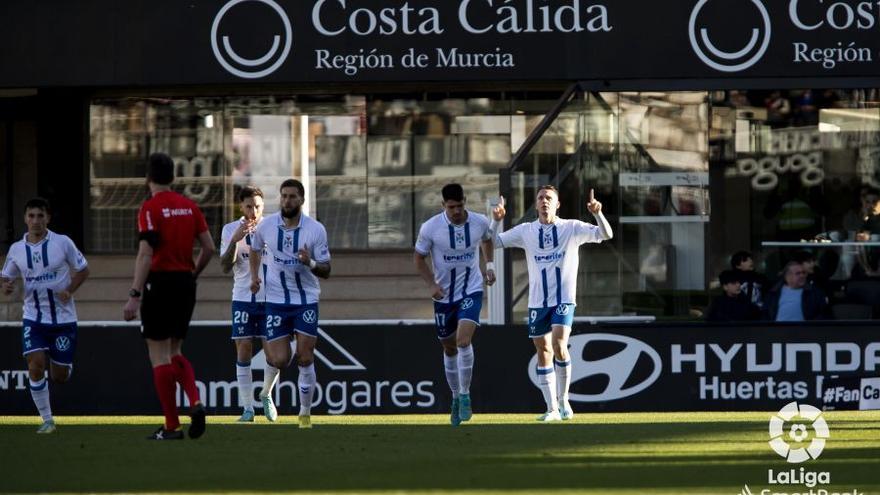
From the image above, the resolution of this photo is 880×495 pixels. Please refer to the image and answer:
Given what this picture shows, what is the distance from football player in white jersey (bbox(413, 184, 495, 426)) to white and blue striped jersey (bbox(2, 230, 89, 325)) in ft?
9.36

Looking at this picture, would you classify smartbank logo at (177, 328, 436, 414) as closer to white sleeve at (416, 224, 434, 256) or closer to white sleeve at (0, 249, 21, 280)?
white sleeve at (416, 224, 434, 256)

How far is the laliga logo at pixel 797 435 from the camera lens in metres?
11.1

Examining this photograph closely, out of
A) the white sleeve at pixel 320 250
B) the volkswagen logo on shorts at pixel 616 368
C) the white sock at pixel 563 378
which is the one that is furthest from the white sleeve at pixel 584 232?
the white sleeve at pixel 320 250

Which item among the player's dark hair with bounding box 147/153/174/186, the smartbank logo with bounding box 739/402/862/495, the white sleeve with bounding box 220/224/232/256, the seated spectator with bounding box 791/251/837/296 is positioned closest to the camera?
the smartbank logo with bounding box 739/402/862/495

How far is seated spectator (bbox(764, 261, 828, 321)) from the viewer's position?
18688 millimetres

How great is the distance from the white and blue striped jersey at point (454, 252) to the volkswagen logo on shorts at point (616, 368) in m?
3.39

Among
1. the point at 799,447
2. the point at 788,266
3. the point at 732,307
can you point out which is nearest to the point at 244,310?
the point at 732,307

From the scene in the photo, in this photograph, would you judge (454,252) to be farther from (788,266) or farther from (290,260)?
(788,266)

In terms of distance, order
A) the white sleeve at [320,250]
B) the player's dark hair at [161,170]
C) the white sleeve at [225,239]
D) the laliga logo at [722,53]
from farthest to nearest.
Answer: the laliga logo at [722,53] → the white sleeve at [225,239] → the white sleeve at [320,250] → the player's dark hair at [161,170]

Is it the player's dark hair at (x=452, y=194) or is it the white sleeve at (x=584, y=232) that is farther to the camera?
the white sleeve at (x=584, y=232)

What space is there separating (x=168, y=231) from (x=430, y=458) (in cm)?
249

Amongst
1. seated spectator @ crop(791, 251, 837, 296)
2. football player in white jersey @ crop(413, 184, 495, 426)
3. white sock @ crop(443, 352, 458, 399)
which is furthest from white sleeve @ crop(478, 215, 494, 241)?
seated spectator @ crop(791, 251, 837, 296)

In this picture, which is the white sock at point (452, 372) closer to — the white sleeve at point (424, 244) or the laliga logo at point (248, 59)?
the white sleeve at point (424, 244)

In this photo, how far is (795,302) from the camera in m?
18.9
